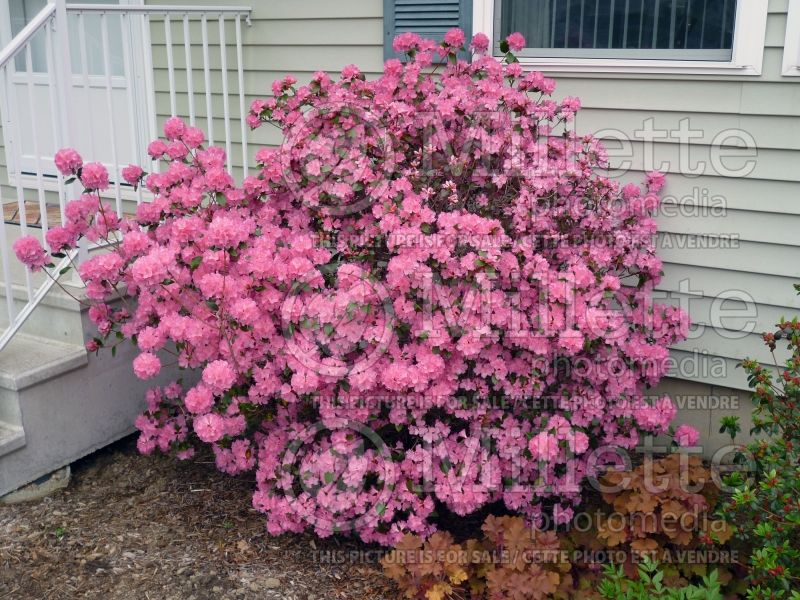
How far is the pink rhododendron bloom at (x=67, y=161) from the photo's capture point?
3145 millimetres

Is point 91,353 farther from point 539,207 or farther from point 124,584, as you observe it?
point 539,207

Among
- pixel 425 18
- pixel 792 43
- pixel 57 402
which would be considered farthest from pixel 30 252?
pixel 792 43

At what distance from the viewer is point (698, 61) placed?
3.35 metres

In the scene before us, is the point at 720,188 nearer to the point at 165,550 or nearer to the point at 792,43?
the point at 792,43

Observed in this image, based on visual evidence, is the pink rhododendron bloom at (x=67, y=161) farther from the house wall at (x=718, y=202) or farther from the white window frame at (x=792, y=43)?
the white window frame at (x=792, y=43)

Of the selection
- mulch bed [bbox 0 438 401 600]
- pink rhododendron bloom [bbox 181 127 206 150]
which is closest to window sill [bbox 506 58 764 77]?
pink rhododendron bloom [bbox 181 127 206 150]

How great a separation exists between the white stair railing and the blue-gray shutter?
2.91 ft

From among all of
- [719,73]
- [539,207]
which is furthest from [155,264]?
[719,73]

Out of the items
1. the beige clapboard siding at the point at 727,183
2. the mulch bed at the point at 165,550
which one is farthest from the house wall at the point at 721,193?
the mulch bed at the point at 165,550

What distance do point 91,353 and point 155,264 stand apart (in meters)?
0.96

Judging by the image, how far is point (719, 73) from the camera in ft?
10.7

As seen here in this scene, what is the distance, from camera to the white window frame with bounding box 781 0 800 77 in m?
3.09

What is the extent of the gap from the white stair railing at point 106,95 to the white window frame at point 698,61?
4.97 ft

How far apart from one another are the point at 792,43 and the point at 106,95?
3301mm
